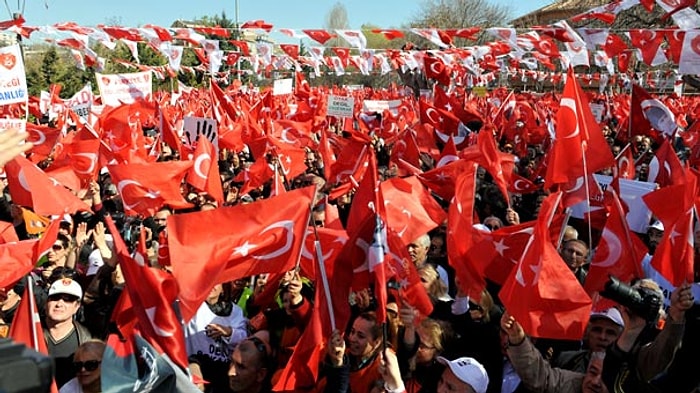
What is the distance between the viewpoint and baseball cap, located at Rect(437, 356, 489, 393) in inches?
138

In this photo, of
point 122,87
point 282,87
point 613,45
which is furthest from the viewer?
point 282,87

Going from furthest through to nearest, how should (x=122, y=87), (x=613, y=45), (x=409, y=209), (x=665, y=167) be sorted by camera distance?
(x=122, y=87) → (x=613, y=45) → (x=665, y=167) → (x=409, y=209)

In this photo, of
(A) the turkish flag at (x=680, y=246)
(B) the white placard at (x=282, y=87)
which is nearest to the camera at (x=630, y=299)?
(A) the turkish flag at (x=680, y=246)

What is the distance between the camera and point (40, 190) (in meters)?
6.23

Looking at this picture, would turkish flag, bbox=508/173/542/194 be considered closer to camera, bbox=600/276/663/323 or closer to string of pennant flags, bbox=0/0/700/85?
string of pennant flags, bbox=0/0/700/85

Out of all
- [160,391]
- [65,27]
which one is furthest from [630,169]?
[65,27]

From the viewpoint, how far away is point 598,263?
191 inches

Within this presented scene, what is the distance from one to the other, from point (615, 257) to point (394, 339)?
1842mm

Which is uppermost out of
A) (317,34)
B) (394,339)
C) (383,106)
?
(317,34)

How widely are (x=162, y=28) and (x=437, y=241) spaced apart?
37.8 feet

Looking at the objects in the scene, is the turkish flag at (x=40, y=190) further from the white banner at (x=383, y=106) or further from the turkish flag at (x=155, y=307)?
the white banner at (x=383, y=106)

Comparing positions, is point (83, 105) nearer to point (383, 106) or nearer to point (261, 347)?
point (383, 106)

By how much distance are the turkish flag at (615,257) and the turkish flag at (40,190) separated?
4374 millimetres

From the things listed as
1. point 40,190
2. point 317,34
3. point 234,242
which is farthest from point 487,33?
point 234,242
